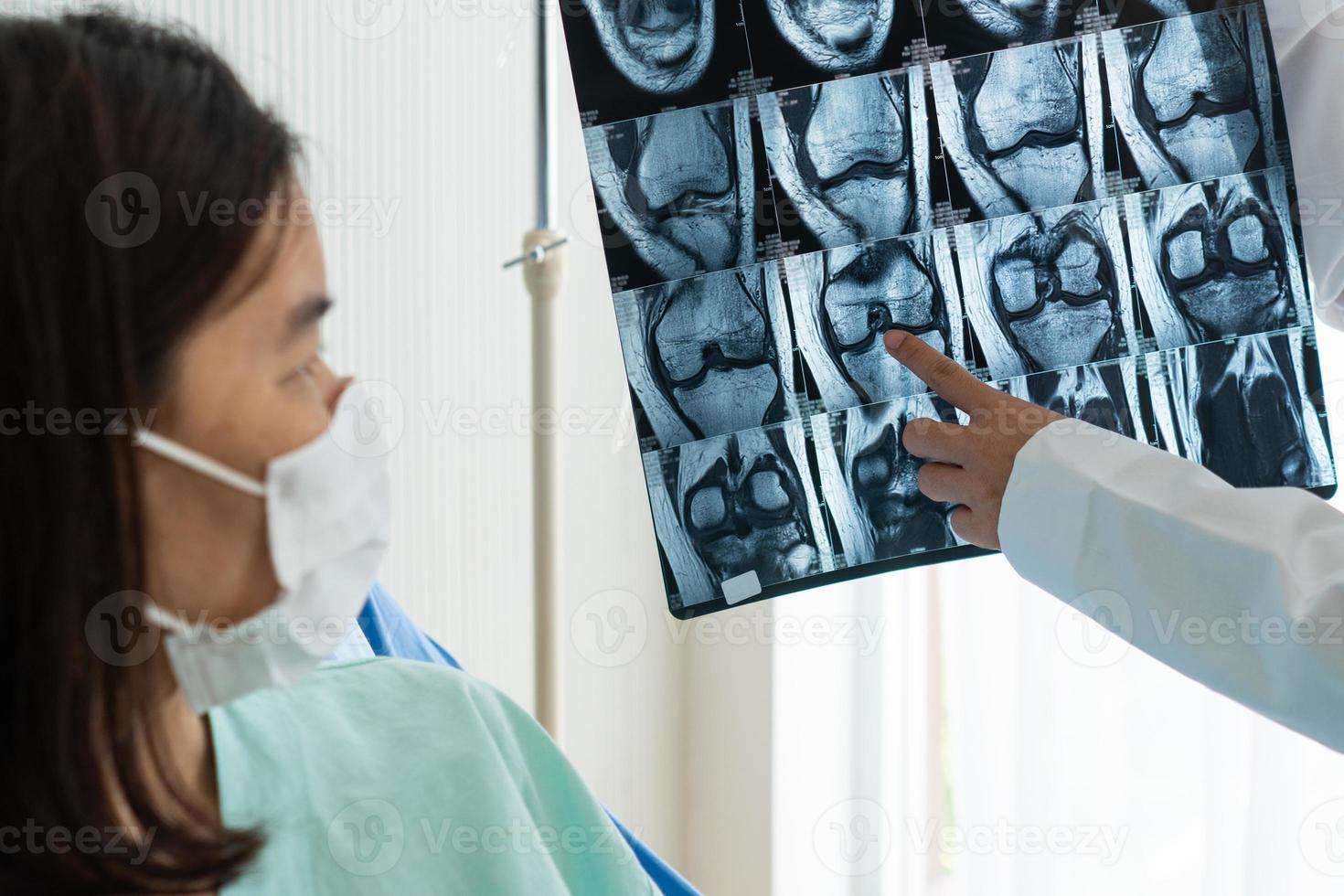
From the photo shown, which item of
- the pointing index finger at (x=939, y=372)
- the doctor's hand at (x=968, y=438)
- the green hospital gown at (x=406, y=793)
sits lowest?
the green hospital gown at (x=406, y=793)

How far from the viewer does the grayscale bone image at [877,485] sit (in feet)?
3.32

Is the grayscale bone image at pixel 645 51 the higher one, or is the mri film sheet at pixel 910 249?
the grayscale bone image at pixel 645 51

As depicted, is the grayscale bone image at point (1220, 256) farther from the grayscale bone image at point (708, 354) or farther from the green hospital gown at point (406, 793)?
the green hospital gown at point (406, 793)

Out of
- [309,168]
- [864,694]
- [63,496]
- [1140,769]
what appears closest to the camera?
[63,496]

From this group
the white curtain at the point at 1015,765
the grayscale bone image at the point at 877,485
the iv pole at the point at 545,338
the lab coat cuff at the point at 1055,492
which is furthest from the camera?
the white curtain at the point at 1015,765

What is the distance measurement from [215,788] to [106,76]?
0.47m

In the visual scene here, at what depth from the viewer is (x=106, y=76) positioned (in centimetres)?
64

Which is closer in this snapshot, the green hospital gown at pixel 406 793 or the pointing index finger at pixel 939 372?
the green hospital gown at pixel 406 793

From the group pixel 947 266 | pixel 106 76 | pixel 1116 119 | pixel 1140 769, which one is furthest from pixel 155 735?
Result: pixel 1140 769

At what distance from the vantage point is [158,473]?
671mm

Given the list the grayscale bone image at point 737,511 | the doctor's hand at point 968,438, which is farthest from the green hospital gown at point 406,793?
the doctor's hand at point 968,438

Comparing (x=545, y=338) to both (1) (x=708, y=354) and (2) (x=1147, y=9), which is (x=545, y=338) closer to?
(1) (x=708, y=354)

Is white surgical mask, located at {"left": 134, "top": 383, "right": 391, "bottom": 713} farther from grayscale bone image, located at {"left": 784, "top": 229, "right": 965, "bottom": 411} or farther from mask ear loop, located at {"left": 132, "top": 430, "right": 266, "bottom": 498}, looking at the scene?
grayscale bone image, located at {"left": 784, "top": 229, "right": 965, "bottom": 411}

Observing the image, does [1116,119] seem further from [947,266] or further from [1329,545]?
[1329,545]
